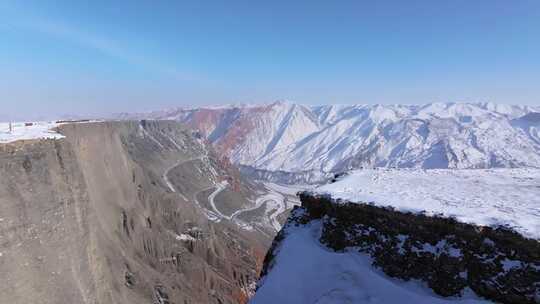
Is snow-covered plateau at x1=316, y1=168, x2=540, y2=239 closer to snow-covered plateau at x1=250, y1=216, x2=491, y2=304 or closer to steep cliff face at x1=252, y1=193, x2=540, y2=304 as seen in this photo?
steep cliff face at x1=252, y1=193, x2=540, y2=304

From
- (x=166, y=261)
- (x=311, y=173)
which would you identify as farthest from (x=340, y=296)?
(x=311, y=173)

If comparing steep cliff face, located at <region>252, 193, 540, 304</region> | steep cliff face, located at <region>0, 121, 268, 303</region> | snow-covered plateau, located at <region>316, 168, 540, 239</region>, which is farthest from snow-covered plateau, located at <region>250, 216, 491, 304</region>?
steep cliff face, located at <region>0, 121, 268, 303</region>

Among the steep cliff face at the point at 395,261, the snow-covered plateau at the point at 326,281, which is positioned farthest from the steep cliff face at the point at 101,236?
the snow-covered plateau at the point at 326,281

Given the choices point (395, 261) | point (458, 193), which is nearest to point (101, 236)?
point (395, 261)

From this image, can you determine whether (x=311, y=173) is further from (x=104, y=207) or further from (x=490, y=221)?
(x=490, y=221)

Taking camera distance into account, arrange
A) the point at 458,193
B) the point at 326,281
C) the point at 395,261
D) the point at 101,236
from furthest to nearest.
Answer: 1. the point at 101,236
2. the point at 458,193
3. the point at 326,281
4. the point at 395,261

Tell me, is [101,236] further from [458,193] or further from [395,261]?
[458,193]
